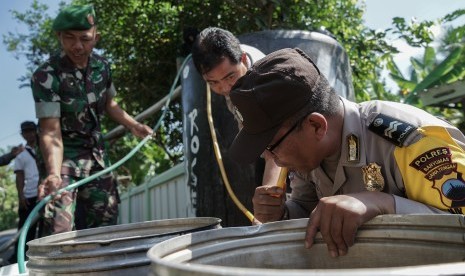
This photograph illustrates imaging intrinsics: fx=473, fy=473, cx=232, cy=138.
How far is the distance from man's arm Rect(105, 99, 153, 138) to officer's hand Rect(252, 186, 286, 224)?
4.59 feet

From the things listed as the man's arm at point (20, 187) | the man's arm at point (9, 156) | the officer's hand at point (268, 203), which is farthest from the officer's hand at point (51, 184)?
the man's arm at point (9, 156)

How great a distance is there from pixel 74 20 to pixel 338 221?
204 cm

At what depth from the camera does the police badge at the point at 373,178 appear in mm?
1340

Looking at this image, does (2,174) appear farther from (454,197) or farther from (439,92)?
(454,197)

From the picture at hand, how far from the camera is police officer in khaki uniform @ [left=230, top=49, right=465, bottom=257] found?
1.11 metres

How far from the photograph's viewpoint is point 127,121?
9.50 ft

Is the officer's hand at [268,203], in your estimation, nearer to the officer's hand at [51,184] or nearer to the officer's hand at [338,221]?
the officer's hand at [338,221]

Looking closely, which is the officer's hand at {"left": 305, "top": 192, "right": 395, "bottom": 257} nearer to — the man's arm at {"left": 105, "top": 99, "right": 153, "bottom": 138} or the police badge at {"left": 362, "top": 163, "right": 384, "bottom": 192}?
the police badge at {"left": 362, "top": 163, "right": 384, "bottom": 192}

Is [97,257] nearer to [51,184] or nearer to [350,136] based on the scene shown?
[350,136]

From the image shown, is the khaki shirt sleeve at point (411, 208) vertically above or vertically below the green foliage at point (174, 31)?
below

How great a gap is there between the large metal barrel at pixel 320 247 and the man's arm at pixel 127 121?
184cm

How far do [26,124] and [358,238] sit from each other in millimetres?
5560

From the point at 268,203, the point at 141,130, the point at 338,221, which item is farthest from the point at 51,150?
the point at 338,221

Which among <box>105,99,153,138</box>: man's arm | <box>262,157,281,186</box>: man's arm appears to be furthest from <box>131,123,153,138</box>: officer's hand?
<box>262,157,281,186</box>: man's arm
